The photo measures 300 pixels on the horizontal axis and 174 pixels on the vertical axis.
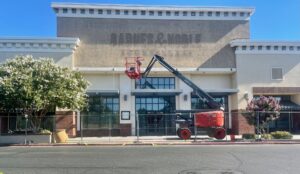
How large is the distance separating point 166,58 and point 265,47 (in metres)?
9.46

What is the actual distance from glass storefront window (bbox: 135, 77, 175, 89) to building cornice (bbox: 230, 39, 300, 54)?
6.81 meters

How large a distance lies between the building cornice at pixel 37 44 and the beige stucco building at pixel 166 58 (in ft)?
0.44

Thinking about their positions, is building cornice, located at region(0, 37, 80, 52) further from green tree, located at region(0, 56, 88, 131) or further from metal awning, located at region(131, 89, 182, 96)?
metal awning, located at region(131, 89, 182, 96)

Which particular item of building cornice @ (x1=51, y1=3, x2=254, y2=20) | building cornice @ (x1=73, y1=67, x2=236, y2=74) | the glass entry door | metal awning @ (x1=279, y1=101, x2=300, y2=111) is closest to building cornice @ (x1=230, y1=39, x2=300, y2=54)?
building cornice @ (x1=73, y1=67, x2=236, y2=74)

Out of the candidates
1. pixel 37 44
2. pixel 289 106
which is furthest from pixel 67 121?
pixel 289 106

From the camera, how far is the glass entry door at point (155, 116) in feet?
116

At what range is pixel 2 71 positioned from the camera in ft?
93.2

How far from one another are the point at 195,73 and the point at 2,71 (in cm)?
1762

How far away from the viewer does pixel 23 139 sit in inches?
1147

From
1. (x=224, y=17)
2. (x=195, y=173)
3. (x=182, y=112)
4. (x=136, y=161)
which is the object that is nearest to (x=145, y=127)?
(x=182, y=112)

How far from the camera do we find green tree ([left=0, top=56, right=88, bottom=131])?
27078 millimetres

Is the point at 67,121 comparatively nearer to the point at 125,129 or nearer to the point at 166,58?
the point at 125,129

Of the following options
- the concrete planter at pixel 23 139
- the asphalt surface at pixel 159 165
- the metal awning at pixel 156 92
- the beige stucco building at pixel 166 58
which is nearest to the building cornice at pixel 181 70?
the beige stucco building at pixel 166 58

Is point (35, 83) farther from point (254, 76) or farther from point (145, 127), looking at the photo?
point (254, 76)
